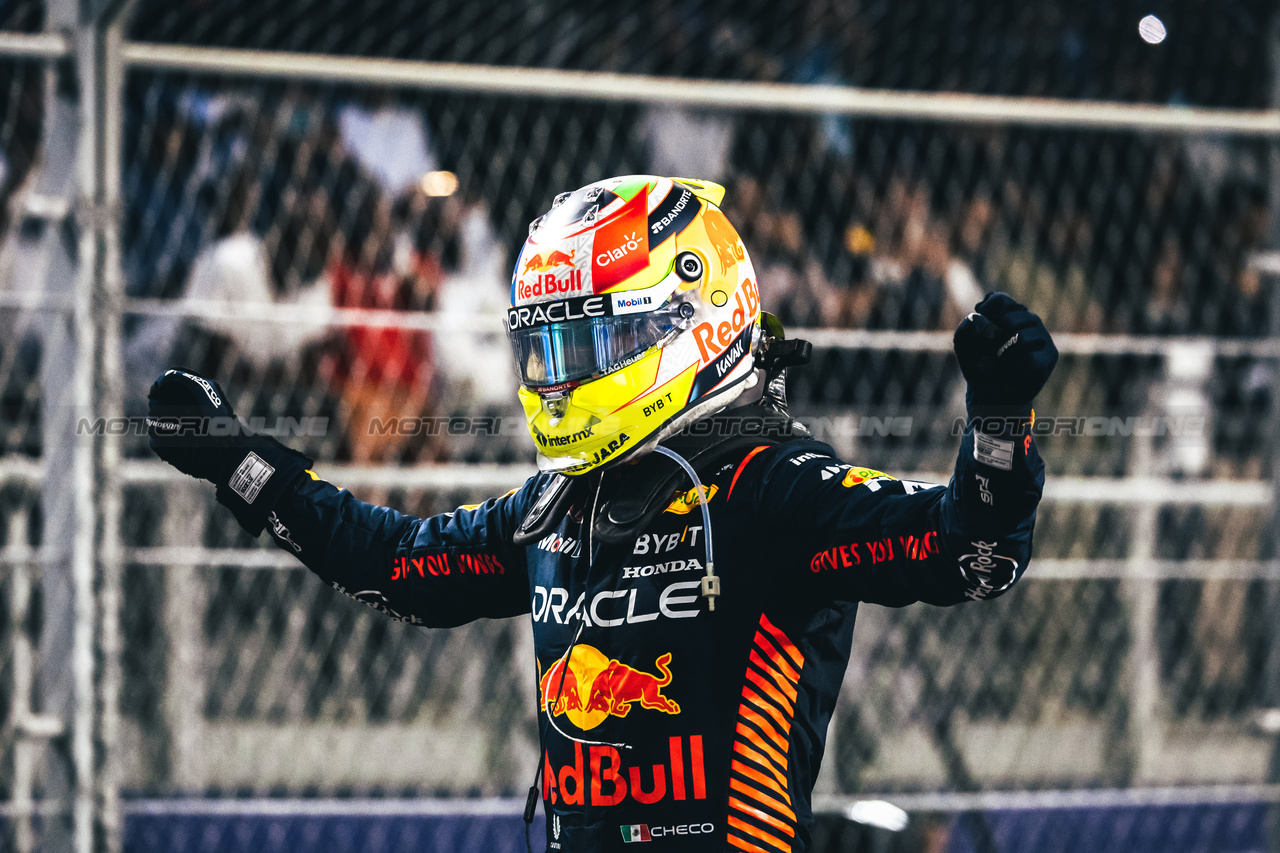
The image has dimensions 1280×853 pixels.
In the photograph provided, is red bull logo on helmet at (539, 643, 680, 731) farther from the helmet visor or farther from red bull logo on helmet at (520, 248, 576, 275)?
red bull logo on helmet at (520, 248, 576, 275)

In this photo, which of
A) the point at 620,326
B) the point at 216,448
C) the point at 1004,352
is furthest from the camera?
the point at 216,448

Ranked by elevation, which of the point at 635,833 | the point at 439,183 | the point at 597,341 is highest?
the point at 439,183

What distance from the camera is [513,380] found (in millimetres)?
4086

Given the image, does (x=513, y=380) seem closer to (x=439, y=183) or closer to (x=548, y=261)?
(x=439, y=183)

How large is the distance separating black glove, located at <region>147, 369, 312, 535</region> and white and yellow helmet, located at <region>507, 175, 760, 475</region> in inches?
20.4

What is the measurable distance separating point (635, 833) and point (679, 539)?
42 centimetres

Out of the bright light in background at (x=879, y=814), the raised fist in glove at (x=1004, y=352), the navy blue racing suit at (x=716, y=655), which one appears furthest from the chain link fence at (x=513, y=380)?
the raised fist in glove at (x=1004, y=352)

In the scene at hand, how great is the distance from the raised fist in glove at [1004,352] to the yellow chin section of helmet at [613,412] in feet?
1.82

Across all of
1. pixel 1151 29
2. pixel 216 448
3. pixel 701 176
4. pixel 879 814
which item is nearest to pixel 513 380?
pixel 701 176

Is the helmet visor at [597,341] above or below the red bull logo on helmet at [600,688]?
above

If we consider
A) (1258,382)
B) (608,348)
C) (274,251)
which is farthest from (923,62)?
(608,348)

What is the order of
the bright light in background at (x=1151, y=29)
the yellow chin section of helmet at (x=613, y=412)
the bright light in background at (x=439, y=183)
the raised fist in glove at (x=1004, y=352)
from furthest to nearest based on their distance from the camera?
the bright light in background at (x=1151, y=29), the bright light in background at (x=439, y=183), the yellow chin section of helmet at (x=613, y=412), the raised fist in glove at (x=1004, y=352)

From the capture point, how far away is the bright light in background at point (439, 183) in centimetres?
425

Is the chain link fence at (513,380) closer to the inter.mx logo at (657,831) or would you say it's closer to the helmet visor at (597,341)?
the helmet visor at (597,341)
